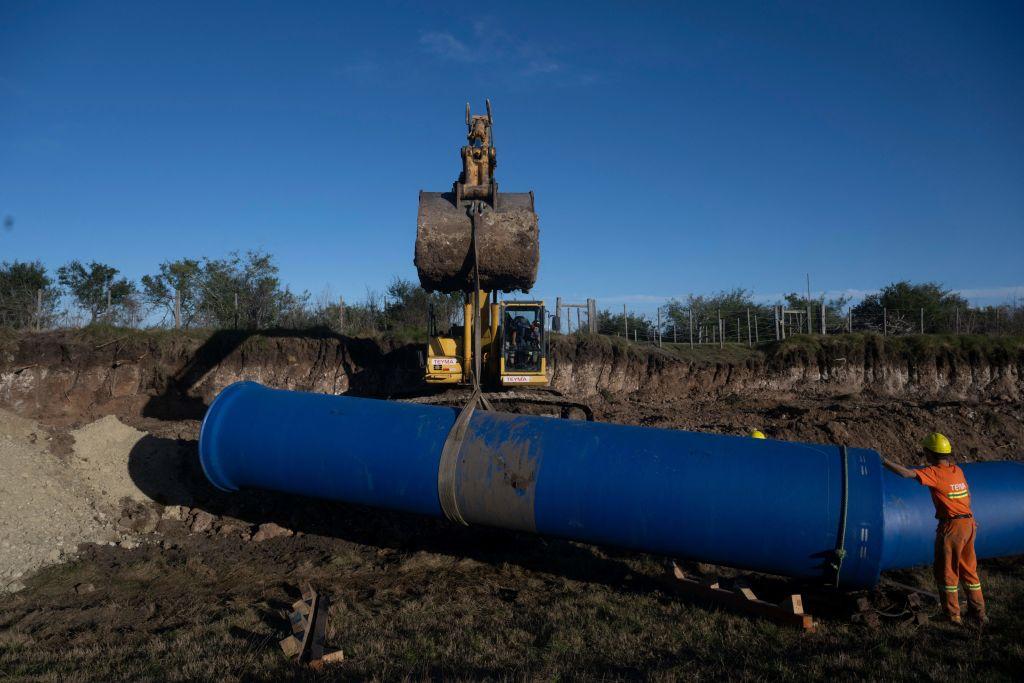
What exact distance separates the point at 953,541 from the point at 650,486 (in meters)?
2.54

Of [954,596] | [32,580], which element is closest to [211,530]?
[32,580]

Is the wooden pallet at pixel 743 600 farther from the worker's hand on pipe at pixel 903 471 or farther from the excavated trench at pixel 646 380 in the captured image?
the excavated trench at pixel 646 380

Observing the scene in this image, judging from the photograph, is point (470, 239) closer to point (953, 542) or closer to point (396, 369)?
point (953, 542)

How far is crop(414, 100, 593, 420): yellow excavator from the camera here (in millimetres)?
8461

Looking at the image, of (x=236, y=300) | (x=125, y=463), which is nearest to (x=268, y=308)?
(x=236, y=300)

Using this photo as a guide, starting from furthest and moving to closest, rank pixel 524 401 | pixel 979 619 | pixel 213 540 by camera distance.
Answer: pixel 524 401, pixel 213 540, pixel 979 619

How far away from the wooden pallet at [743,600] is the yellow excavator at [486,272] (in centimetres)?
303

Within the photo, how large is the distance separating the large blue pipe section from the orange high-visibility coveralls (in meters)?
0.10

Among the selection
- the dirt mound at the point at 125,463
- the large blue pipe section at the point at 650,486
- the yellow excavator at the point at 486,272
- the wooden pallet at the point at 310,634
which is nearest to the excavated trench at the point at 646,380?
the yellow excavator at the point at 486,272

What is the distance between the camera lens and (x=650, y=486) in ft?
16.8

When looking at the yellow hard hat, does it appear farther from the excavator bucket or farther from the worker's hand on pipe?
the excavator bucket

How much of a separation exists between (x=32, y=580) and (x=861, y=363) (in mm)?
20420

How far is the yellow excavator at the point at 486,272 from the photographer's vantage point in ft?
27.8

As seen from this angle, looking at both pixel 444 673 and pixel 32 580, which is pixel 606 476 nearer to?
pixel 444 673
